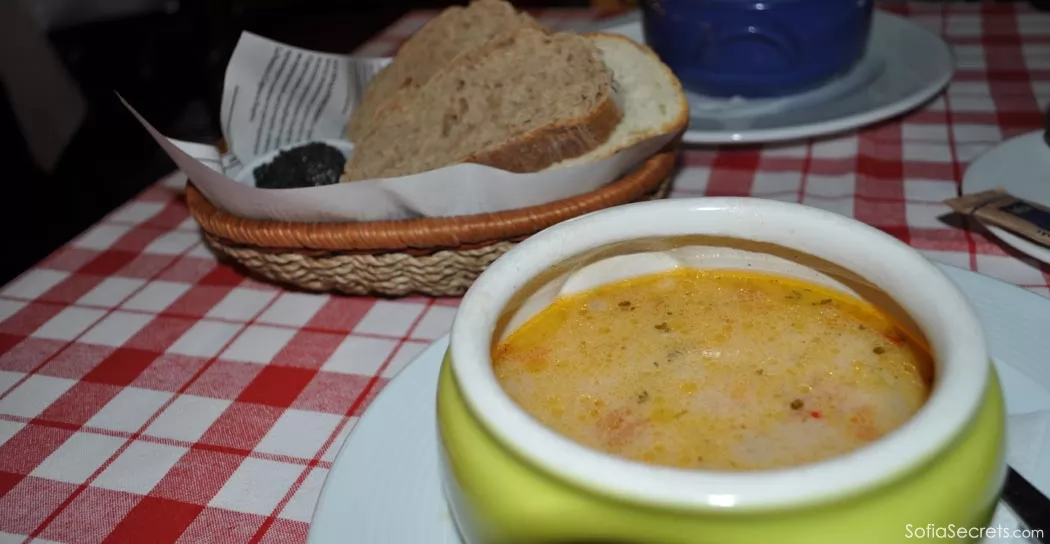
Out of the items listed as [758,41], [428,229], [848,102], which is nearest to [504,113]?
[428,229]

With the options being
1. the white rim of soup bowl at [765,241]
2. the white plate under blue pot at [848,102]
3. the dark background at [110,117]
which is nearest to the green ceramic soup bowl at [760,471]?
the white rim of soup bowl at [765,241]

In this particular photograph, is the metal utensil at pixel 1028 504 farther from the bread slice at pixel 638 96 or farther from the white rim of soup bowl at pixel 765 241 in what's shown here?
the bread slice at pixel 638 96

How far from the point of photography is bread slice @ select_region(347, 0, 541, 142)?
1.15 meters

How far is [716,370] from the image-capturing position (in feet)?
1.67

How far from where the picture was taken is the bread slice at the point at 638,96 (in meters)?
0.95

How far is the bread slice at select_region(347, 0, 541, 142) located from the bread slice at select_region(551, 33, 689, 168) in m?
0.12

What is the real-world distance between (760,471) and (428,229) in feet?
1.62

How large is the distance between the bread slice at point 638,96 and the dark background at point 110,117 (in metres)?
1.39

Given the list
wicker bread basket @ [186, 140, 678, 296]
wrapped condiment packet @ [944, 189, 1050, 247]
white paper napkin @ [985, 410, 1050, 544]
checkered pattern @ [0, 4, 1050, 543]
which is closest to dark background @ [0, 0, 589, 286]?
checkered pattern @ [0, 4, 1050, 543]

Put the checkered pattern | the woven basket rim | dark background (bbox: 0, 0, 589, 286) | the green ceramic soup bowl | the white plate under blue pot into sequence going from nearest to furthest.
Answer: the green ceramic soup bowl
the checkered pattern
the woven basket rim
the white plate under blue pot
dark background (bbox: 0, 0, 589, 286)

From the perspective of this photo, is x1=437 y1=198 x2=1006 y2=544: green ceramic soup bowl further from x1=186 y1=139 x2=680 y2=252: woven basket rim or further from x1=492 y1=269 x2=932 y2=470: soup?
x1=186 y1=139 x2=680 y2=252: woven basket rim

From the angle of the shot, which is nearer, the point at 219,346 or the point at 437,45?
the point at 219,346

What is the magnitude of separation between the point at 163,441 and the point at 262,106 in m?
0.53

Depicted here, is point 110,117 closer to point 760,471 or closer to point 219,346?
point 219,346
